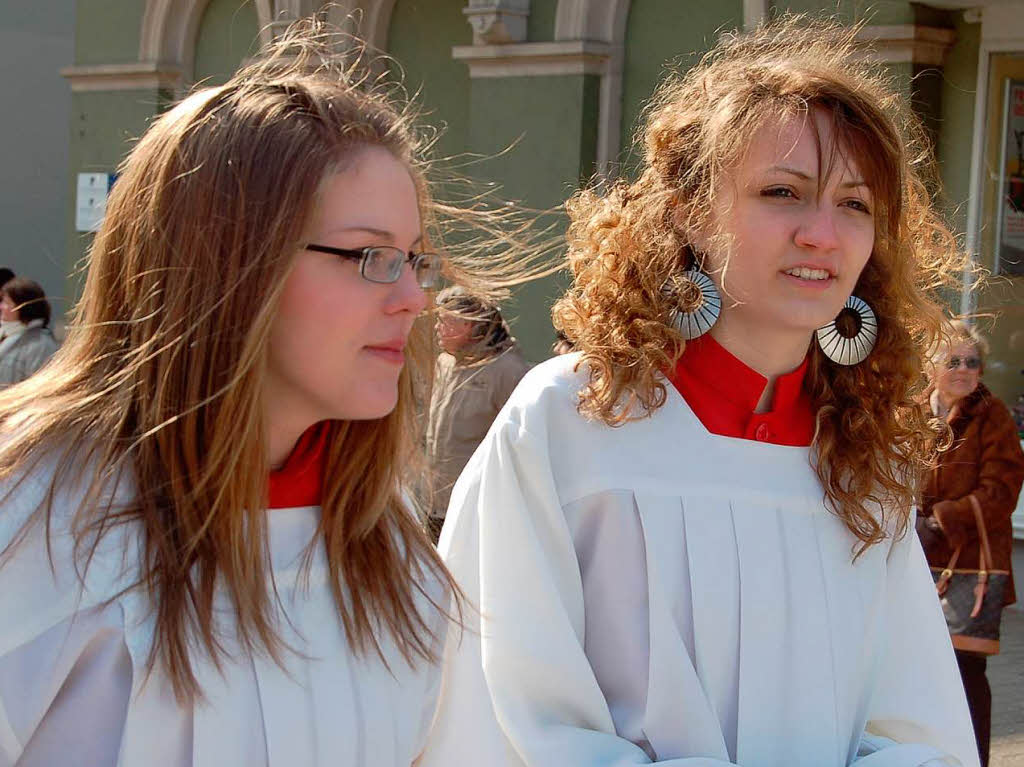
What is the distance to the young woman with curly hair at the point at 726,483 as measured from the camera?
265 centimetres

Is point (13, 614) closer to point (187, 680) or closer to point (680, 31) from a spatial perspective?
point (187, 680)

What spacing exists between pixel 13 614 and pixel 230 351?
16.4 inches

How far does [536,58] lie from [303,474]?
9.46 metres

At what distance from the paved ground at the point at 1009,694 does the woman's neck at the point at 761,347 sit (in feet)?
13.1

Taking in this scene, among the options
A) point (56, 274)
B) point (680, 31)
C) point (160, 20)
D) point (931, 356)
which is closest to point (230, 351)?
point (931, 356)

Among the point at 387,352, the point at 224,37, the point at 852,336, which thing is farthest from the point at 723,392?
the point at 224,37

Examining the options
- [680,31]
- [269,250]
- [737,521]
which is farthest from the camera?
[680,31]

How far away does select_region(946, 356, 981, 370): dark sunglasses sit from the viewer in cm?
593

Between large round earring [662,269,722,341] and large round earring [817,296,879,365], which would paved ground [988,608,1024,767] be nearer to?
large round earring [817,296,879,365]

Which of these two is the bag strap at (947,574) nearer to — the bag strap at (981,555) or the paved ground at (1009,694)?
the bag strap at (981,555)

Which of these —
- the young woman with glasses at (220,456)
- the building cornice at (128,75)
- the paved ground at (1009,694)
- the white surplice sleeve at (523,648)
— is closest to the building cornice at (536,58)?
the building cornice at (128,75)

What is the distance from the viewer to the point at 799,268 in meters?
2.76

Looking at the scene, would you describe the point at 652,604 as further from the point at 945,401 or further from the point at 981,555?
the point at 945,401

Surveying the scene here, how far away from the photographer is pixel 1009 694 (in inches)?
298
